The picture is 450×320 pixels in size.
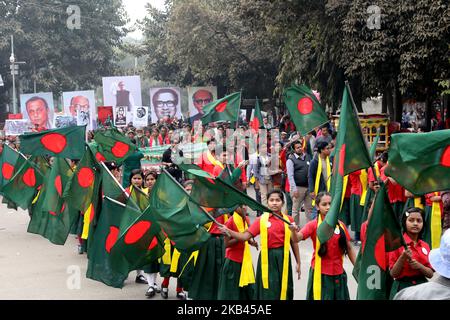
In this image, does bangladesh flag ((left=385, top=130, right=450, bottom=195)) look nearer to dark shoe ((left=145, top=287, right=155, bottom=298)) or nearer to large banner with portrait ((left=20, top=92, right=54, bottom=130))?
dark shoe ((left=145, top=287, right=155, bottom=298))

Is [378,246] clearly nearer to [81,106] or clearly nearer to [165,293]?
[165,293]

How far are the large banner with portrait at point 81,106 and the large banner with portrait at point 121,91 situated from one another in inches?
42.2

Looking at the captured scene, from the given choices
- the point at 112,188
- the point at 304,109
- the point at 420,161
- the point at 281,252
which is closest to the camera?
the point at 420,161

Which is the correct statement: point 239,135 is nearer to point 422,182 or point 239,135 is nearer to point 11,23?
point 422,182

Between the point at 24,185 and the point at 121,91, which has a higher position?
the point at 121,91

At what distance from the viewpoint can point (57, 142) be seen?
10.3 m

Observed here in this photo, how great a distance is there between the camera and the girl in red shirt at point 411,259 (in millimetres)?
5680

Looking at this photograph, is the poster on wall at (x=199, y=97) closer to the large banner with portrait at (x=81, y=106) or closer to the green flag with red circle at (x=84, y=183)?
the large banner with portrait at (x=81, y=106)

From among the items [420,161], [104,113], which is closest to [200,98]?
[104,113]

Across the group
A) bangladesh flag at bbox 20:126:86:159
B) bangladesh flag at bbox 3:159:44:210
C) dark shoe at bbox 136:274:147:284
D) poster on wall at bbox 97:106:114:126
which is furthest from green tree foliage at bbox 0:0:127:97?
dark shoe at bbox 136:274:147:284

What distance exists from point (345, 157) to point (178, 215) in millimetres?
1663

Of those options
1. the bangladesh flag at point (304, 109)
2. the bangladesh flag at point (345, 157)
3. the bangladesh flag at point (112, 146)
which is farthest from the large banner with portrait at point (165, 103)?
the bangladesh flag at point (345, 157)

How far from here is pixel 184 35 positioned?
1172 inches
